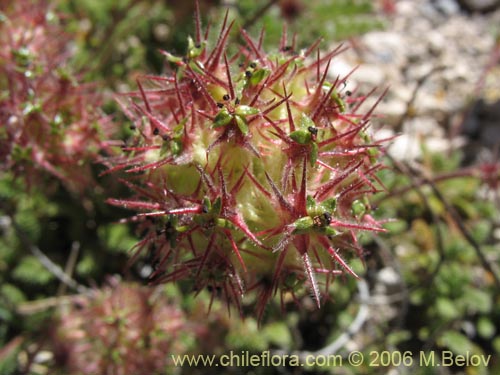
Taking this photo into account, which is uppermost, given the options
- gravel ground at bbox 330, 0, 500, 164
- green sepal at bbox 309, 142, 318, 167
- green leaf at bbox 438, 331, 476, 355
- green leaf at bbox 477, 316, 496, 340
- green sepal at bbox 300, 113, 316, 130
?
gravel ground at bbox 330, 0, 500, 164

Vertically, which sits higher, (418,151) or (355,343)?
(418,151)

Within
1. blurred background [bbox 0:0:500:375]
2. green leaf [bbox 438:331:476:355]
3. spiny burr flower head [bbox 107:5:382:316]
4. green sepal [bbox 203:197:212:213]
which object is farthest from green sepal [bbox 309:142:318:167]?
green leaf [bbox 438:331:476:355]

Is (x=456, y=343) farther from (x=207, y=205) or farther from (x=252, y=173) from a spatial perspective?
(x=207, y=205)

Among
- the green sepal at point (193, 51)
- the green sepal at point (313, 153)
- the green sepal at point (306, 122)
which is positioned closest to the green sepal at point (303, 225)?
the green sepal at point (313, 153)

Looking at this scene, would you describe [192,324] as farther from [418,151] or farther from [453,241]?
[418,151]

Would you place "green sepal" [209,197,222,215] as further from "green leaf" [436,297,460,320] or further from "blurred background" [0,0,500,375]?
"green leaf" [436,297,460,320]

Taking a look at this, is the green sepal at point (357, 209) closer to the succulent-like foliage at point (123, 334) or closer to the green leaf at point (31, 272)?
the succulent-like foliage at point (123, 334)

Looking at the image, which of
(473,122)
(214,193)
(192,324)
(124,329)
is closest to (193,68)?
(214,193)
